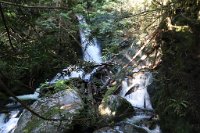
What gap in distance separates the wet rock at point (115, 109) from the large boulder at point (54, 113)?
469 millimetres

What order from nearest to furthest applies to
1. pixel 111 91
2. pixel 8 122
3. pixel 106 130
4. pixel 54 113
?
pixel 106 130 < pixel 54 113 < pixel 111 91 < pixel 8 122

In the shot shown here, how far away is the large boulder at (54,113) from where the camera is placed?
6000 mm

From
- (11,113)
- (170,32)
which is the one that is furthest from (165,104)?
(11,113)

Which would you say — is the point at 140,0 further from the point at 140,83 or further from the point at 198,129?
the point at 198,129

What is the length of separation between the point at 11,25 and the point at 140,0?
4833 mm

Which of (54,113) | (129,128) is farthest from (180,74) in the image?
(54,113)

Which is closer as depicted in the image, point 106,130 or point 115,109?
point 106,130

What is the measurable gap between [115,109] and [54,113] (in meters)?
1.18

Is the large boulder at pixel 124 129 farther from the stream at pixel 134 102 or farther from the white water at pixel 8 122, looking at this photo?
the white water at pixel 8 122

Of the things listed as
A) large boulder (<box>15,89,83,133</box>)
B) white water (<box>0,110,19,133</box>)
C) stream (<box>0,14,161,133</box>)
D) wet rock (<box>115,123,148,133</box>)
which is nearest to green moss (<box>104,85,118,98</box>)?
stream (<box>0,14,161,133</box>)

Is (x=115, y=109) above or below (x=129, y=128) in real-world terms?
above

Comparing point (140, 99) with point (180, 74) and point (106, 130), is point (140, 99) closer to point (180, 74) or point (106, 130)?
point (106, 130)

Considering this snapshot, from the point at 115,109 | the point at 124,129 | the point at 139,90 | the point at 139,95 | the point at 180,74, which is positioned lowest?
the point at 124,129

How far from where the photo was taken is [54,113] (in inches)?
239
